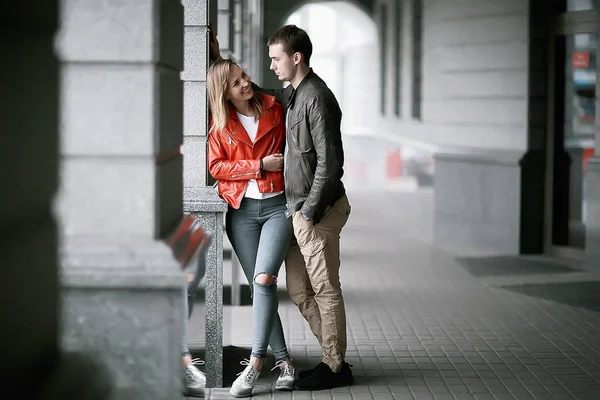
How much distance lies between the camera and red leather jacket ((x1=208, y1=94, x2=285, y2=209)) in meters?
5.62

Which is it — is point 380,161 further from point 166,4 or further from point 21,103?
point 21,103

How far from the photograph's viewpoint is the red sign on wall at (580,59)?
11.8m

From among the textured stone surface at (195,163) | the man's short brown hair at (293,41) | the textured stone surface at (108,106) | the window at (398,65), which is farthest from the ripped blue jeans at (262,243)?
the window at (398,65)

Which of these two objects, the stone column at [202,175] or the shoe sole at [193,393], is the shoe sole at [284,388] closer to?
the stone column at [202,175]

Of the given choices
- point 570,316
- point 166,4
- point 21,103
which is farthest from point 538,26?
point 21,103

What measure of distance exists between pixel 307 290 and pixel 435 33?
9.58m

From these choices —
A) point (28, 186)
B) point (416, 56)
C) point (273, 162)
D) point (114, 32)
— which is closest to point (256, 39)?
point (416, 56)

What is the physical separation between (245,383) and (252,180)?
116 centimetres

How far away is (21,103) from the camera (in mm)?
1618

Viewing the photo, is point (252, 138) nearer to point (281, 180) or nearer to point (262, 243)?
point (281, 180)

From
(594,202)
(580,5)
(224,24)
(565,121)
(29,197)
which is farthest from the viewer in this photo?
(565,121)

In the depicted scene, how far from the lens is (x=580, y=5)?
11.8 meters

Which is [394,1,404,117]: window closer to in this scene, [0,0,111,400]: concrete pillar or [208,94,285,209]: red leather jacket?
[208,94,285,209]: red leather jacket

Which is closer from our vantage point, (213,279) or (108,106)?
(108,106)
